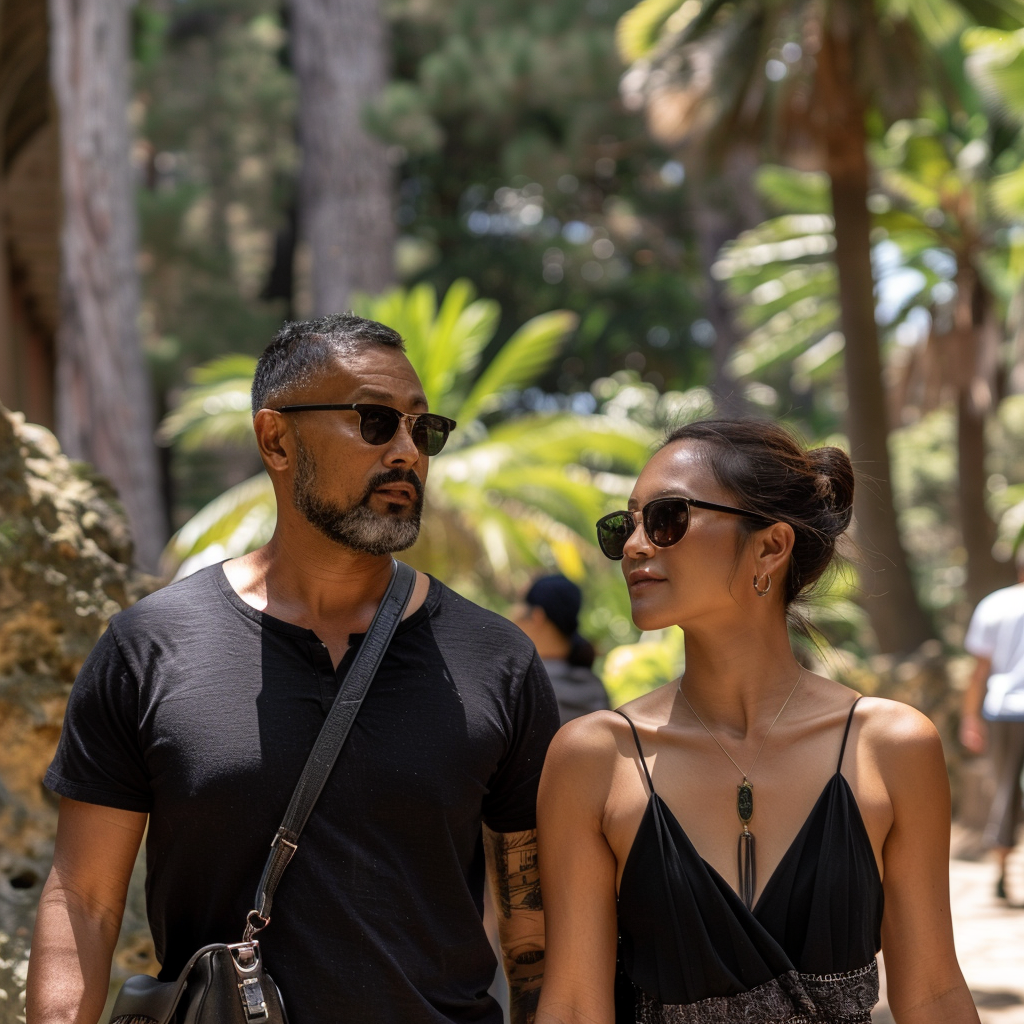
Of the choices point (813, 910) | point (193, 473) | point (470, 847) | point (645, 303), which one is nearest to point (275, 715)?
point (470, 847)

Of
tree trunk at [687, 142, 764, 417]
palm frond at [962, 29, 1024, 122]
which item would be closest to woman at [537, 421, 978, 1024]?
palm frond at [962, 29, 1024, 122]

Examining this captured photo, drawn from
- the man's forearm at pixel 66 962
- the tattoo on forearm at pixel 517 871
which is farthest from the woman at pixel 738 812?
the man's forearm at pixel 66 962

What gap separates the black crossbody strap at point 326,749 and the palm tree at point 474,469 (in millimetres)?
9823

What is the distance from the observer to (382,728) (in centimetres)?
223

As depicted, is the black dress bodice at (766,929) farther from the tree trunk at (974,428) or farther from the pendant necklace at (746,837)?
the tree trunk at (974,428)

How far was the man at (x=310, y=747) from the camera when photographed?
7.01 ft

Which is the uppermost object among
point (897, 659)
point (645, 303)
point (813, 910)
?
point (645, 303)

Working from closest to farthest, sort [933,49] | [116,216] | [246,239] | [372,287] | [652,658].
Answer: [652,658] < [116,216] < [933,49] < [372,287] < [246,239]

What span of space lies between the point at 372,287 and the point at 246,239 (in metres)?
13.3

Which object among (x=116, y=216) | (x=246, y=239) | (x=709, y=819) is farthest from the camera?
(x=246, y=239)

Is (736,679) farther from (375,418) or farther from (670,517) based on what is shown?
(375,418)

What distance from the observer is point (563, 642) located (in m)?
5.32

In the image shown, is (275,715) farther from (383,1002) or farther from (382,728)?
(383,1002)

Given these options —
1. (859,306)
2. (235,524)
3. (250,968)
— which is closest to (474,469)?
(235,524)
